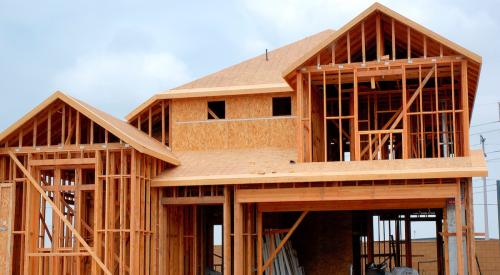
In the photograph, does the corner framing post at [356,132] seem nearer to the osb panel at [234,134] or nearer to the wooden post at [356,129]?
the wooden post at [356,129]

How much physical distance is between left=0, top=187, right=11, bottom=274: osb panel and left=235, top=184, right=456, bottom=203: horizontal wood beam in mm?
7173

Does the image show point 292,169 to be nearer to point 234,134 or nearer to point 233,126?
point 234,134

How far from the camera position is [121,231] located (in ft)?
82.1

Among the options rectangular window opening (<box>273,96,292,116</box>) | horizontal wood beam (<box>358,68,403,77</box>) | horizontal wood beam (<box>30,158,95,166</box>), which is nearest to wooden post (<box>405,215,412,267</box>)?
rectangular window opening (<box>273,96,292,116</box>)

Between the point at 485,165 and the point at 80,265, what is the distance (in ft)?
42.9

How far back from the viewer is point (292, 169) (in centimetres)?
2578

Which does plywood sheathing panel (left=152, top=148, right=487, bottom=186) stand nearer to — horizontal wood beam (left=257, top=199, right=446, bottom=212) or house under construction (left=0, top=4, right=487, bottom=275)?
house under construction (left=0, top=4, right=487, bottom=275)

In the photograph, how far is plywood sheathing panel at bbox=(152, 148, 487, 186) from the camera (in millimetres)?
24031

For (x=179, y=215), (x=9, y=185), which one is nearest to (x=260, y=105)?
(x=179, y=215)

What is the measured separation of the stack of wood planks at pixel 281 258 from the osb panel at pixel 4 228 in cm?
865

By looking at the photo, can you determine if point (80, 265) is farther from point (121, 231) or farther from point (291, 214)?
point (291, 214)

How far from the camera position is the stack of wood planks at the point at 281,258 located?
29219 millimetres

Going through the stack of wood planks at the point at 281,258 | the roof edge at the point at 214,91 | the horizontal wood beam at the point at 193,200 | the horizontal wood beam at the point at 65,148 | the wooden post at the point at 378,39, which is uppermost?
the wooden post at the point at 378,39

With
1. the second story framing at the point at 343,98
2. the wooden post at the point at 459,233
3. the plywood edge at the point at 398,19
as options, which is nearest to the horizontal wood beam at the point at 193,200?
the second story framing at the point at 343,98
